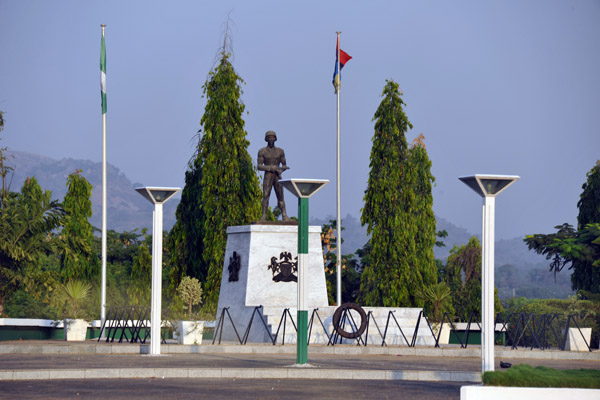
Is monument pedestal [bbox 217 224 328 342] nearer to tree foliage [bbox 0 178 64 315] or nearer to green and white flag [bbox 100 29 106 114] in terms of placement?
green and white flag [bbox 100 29 106 114]

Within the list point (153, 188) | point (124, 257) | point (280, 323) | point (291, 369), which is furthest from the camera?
point (124, 257)

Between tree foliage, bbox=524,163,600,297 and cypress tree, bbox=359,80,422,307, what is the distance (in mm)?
6070

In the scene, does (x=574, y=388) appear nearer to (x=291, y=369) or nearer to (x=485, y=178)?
(x=485, y=178)

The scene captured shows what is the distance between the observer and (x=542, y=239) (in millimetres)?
42625

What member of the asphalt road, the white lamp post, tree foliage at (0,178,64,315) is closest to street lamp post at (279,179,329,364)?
the asphalt road

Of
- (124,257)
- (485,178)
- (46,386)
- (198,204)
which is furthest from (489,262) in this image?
(124,257)

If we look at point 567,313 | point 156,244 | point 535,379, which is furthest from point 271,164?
point 535,379

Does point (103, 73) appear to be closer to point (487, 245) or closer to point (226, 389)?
point (487, 245)

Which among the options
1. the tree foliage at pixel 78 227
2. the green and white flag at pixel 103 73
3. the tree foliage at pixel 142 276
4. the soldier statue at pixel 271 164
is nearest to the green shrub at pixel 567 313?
the soldier statue at pixel 271 164

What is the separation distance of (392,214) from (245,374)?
24874 mm

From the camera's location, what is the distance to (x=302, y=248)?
17.2 meters

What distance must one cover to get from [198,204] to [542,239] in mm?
15166

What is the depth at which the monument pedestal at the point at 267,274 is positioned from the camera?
26.2 metres

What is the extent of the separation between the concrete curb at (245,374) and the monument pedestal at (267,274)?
389 inches
